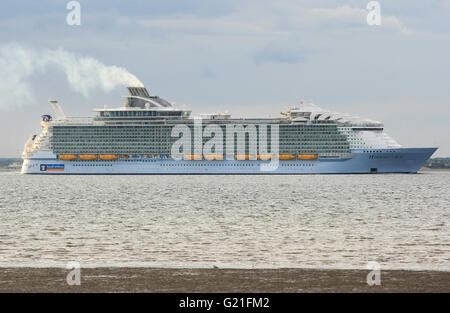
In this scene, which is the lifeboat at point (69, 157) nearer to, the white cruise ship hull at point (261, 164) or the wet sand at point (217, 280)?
the white cruise ship hull at point (261, 164)

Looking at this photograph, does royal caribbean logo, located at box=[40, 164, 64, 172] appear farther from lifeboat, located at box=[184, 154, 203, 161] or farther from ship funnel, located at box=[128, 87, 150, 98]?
lifeboat, located at box=[184, 154, 203, 161]

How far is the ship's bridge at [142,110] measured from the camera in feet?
445

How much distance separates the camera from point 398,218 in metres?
36.0

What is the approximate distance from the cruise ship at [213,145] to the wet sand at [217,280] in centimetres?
10647

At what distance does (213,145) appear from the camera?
423 feet

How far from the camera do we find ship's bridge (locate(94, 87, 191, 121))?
13550cm

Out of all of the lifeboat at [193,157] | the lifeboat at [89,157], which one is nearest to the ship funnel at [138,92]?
the lifeboat at [89,157]

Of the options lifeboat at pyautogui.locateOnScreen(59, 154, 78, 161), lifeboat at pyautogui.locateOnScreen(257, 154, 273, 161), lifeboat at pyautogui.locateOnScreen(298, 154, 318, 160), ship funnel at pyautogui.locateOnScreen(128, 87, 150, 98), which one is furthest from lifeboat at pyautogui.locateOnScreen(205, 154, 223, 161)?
lifeboat at pyautogui.locateOnScreen(59, 154, 78, 161)

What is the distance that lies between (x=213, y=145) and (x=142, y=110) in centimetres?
1503

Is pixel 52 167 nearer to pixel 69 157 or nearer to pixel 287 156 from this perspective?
pixel 69 157

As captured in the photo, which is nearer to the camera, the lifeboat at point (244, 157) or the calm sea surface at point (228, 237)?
the calm sea surface at point (228, 237)

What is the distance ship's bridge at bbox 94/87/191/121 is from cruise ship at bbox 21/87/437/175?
0.56ft

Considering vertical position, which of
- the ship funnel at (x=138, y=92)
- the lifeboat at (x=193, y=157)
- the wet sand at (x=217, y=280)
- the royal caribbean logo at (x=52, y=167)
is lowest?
the wet sand at (x=217, y=280)
